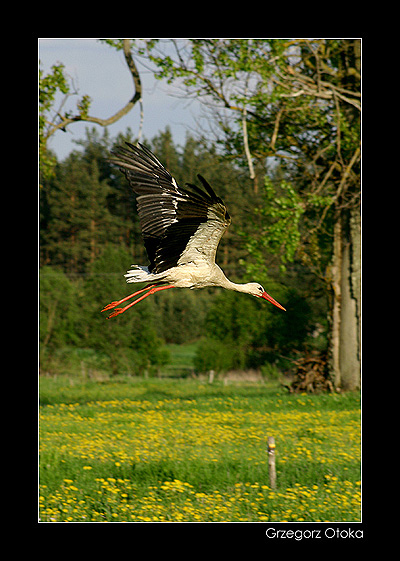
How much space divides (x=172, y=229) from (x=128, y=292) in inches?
960

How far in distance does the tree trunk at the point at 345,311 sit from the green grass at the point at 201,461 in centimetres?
124

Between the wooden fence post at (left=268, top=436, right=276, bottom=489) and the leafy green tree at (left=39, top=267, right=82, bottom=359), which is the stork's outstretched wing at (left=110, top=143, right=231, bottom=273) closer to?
the wooden fence post at (left=268, top=436, right=276, bottom=489)

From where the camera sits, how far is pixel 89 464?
30.0ft

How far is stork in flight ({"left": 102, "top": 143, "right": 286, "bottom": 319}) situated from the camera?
4602 mm

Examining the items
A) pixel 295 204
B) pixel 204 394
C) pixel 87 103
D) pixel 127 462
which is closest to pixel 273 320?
pixel 204 394

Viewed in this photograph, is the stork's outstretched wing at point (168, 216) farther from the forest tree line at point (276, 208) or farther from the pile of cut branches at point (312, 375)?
the pile of cut branches at point (312, 375)

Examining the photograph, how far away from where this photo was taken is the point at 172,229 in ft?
→ 16.1

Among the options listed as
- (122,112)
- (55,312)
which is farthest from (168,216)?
(55,312)

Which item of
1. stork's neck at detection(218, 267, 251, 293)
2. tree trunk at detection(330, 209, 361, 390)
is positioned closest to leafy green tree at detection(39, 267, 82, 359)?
tree trunk at detection(330, 209, 361, 390)

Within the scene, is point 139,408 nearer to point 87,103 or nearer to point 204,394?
point 204,394

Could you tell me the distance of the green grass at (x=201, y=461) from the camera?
7.59 meters

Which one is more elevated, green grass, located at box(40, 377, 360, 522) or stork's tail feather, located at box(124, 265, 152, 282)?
stork's tail feather, located at box(124, 265, 152, 282)

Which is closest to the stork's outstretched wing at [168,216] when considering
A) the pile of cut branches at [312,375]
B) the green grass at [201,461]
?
the green grass at [201,461]

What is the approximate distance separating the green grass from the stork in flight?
3325mm
